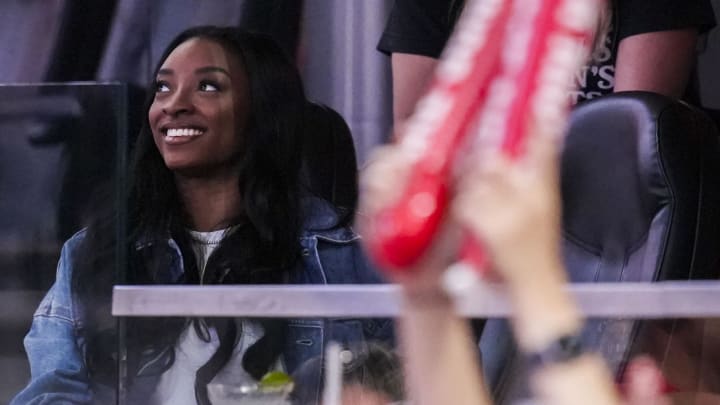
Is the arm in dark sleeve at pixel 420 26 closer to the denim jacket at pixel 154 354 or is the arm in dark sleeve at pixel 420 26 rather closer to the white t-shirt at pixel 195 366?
the denim jacket at pixel 154 354

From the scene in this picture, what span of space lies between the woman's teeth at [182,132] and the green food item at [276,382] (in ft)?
3.02

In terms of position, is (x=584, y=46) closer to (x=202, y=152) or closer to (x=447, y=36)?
(x=447, y=36)

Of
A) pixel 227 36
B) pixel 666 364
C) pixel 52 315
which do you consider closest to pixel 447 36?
pixel 227 36

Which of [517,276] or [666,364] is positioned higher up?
[517,276]

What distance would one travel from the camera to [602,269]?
5.97 feet

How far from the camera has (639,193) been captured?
1779 millimetres

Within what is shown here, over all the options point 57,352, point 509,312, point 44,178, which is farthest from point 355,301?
point 44,178

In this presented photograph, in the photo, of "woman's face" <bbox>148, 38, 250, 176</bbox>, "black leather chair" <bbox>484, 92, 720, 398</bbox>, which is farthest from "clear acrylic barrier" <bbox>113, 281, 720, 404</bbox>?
"woman's face" <bbox>148, 38, 250, 176</bbox>

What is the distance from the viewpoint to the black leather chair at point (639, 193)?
5.69 ft

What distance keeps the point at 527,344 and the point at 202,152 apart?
1.76m

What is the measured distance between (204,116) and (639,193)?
0.92m

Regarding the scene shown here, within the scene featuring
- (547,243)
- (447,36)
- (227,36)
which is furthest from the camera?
(227,36)

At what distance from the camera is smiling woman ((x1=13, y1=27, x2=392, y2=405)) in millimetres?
1969

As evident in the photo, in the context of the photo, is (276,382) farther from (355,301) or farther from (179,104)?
(179,104)
